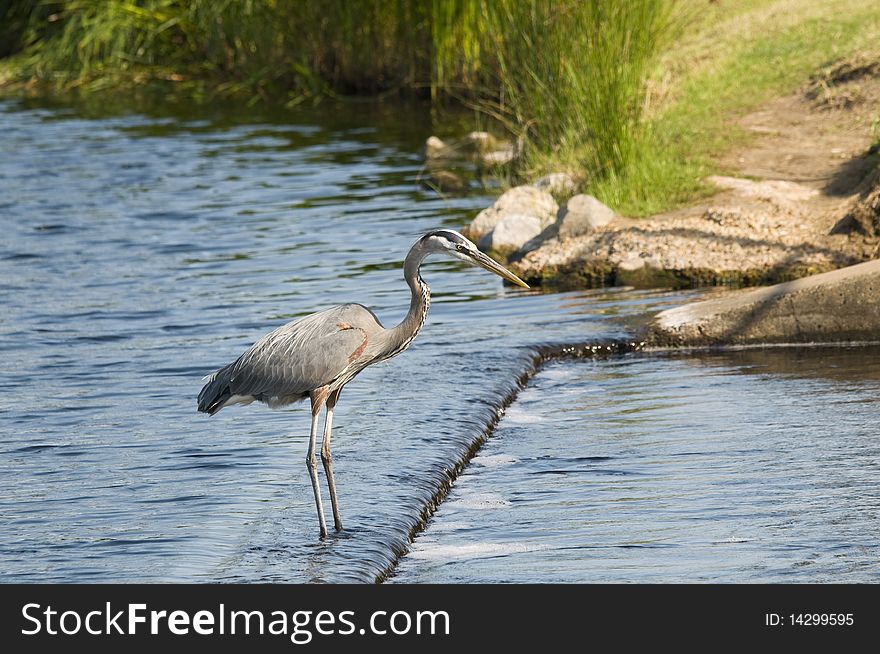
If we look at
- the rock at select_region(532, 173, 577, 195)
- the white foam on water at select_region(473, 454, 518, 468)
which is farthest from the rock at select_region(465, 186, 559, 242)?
the white foam on water at select_region(473, 454, 518, 468)

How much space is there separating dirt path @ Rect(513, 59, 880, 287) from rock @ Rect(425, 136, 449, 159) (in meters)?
4.41

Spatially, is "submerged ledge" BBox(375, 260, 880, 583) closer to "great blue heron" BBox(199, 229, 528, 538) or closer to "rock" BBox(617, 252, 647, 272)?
"rock" BBox(617, 252, 647, 272)

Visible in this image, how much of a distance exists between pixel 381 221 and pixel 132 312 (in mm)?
3487

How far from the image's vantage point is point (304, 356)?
583 centimetres

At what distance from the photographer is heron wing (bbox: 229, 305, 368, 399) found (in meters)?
5.82

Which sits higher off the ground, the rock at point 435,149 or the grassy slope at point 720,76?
the grassy slope at point 720,76

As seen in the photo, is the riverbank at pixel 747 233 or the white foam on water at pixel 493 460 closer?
the white foam on water at pixel 493 460

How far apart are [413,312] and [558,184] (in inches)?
262

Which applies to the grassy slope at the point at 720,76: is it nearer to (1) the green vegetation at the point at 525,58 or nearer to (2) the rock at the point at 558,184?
(1) the green vegetation at the point at 525,58

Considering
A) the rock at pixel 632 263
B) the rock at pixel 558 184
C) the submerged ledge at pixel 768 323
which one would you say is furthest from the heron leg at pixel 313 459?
the rock at pixel 558 184

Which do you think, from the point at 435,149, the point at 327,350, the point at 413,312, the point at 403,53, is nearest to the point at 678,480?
the point at 413,312

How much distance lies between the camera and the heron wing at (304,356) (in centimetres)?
582

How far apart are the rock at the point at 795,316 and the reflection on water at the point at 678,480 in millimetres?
167

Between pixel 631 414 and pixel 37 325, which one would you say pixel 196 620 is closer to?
pixel 631 414
